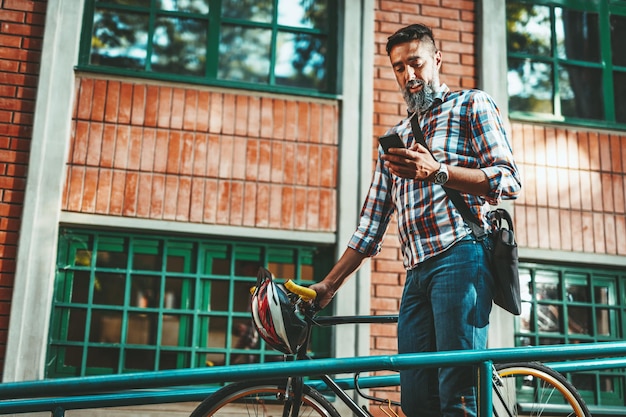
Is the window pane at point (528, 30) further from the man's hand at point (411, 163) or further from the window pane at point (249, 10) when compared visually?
the man's hand at point (411, 163)

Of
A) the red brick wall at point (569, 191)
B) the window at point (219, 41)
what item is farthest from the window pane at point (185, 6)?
the red brick wall at point (569, 191)

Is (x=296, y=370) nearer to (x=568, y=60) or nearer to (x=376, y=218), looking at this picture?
(x=376, y=218)

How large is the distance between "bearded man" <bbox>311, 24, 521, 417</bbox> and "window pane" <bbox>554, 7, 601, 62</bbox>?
4.64 meters

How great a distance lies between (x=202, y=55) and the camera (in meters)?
6.59

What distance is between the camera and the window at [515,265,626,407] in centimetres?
647

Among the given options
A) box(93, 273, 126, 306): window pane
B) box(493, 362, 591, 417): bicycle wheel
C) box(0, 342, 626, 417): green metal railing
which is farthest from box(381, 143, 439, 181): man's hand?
box(93, 273, 126, 306): window pane

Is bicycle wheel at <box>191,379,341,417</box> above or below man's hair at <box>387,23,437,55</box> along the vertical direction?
below

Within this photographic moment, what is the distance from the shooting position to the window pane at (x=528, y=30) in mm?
7145

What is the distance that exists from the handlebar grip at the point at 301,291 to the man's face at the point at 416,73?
0.83 meters

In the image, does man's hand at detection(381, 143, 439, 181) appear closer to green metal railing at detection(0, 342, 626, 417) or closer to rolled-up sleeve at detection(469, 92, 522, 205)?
rolled-up sleeve at detection(469, 92, 522, 205)

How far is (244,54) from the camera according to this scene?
6684 mm

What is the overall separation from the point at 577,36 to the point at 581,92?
57 centimetres

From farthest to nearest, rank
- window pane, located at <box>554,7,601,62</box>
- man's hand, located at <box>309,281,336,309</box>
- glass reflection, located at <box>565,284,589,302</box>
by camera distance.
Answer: window pane, located at <box>554,7,601,62</box> → glass reflection, located at <box>565,284,589,302</box> → man's hand, located at <box>309,281,336,309</box>

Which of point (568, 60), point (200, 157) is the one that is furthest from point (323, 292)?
point (568, 60)
